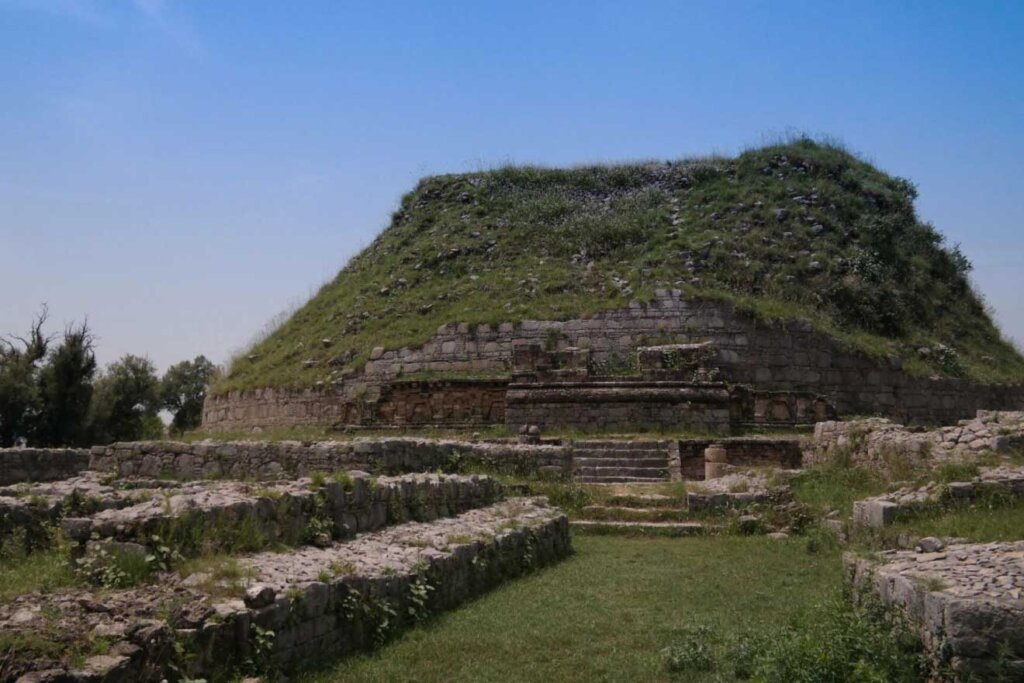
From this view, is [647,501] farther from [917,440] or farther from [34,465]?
[34,465]

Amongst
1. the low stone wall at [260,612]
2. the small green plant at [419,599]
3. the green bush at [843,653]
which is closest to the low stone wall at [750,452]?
the low stone wall at [260,612]

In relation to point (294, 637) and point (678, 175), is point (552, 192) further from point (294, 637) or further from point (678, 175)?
point (294, 637)

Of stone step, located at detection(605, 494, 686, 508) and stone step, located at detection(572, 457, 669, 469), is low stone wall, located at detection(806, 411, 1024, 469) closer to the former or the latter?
stone step, located at detection(572, 457, 669, 469)

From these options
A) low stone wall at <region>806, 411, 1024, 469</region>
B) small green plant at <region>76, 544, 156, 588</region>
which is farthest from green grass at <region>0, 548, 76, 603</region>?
low stone wall at <region>806, 411, 1024, 469</region>

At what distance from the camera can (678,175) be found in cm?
3562

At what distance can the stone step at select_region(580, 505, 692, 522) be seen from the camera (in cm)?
1454

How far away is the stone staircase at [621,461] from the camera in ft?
62.5

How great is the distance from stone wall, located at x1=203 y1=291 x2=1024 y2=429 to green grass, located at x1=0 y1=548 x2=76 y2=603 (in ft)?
61.1

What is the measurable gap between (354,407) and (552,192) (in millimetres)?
14049

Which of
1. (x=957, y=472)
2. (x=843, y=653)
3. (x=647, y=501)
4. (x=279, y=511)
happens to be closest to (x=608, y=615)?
(x=843, y=653)

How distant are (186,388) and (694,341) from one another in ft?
107

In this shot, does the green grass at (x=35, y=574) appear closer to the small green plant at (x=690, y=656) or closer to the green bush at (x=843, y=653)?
the small green plant at (x=690, y=656)

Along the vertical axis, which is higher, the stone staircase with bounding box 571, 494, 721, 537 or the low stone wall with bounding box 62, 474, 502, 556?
the low stone wall with bounding box 62, 474, 502, 556

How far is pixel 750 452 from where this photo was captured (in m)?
20.6
